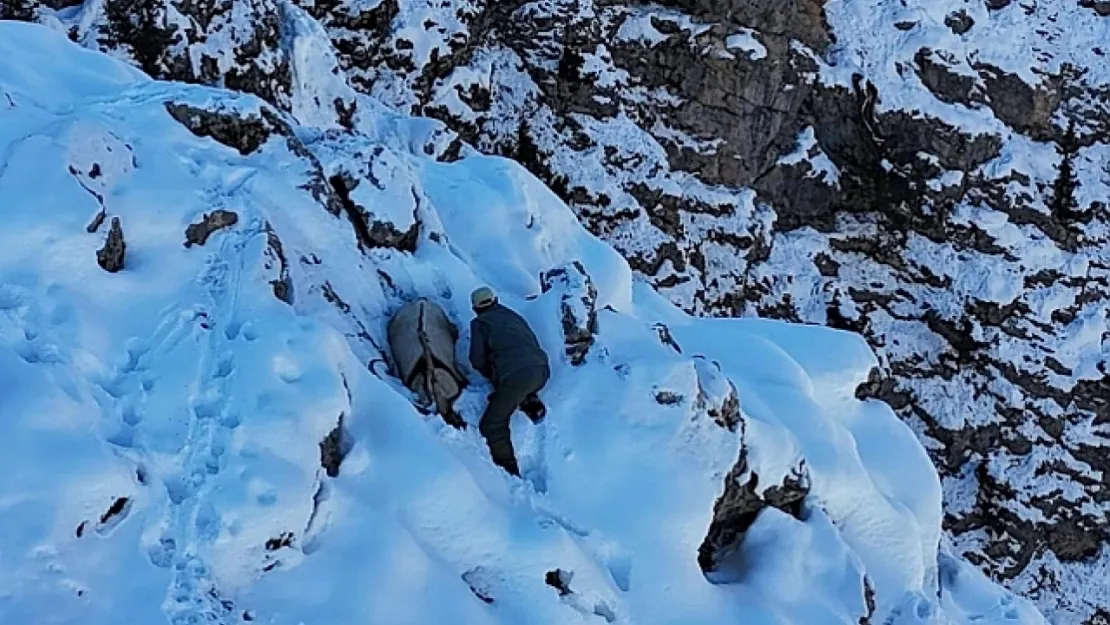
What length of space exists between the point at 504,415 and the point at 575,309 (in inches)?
53.0

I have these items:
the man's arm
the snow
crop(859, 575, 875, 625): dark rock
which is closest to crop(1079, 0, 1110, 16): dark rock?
the snow

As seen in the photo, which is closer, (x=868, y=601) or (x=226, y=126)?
(x=868, y=601)

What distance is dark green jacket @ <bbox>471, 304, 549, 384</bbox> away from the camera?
7.75 m

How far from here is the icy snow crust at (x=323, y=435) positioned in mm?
5703

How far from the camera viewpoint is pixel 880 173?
2298cm

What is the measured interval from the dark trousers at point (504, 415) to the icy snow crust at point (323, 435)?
0.13 meters

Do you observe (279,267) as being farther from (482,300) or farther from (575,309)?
(575,309)

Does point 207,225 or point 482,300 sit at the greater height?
Answer: point 207,225

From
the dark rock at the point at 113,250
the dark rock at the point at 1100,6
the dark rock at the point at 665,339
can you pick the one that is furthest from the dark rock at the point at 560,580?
the dark rock at the point at 1100,6

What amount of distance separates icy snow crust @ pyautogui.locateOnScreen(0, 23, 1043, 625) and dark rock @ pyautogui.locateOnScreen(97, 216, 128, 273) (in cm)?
9

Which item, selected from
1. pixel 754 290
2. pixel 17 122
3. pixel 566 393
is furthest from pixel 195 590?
pixel 754 290

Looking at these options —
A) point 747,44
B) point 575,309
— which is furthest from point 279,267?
point 747,44

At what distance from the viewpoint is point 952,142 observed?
2253 cm

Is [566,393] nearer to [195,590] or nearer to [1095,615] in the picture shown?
[195,590]
